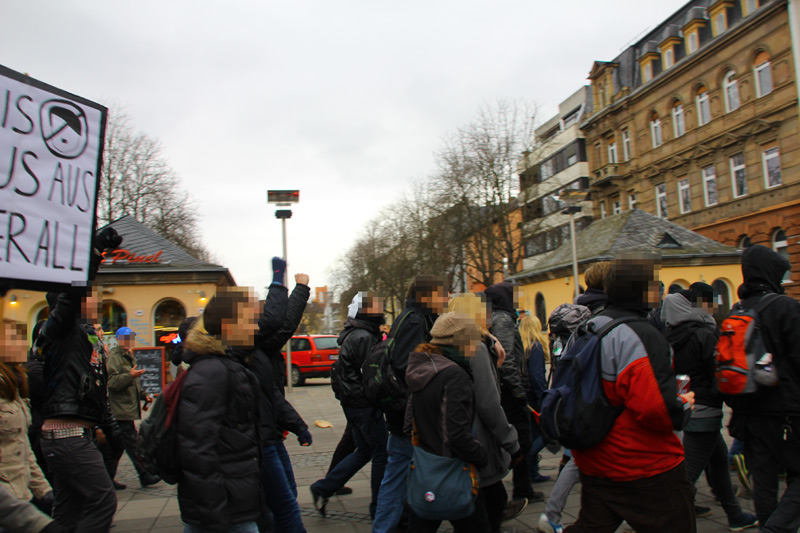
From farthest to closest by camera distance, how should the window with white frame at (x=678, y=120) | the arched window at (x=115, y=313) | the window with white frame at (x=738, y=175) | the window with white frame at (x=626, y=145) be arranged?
the window with white frame at (x=626, y=145), the window with white frame at (x=678, y=120), the window with white frame at (x=738, y=175), the arched window at (x=115, y=313)

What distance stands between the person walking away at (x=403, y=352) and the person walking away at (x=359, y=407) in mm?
740

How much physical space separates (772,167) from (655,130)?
9657 millimetres

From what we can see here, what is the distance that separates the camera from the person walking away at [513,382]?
17.8 ft

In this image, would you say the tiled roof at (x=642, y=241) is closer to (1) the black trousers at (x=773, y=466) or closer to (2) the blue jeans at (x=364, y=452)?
(2) the blue jeans at (x=364, y=452)

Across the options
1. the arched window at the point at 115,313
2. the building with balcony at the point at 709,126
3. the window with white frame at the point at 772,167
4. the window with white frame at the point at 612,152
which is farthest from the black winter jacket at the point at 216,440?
the window with white frame at the point at 612,152

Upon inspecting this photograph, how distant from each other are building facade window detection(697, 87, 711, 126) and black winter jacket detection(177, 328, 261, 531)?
3463 centimetres

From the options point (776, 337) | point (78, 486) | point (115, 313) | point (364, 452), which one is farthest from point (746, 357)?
point (115, 313)

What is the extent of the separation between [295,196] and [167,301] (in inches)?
410

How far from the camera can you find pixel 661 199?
36.7 m

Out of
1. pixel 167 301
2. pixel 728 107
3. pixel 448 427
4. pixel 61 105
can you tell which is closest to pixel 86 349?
pixel 61 105

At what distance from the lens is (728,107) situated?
30.8 m

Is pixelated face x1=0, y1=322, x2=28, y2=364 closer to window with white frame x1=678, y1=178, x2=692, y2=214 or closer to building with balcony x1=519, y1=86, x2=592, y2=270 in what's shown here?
building with balcony x1=519, y1=86, x2=592, y2=270

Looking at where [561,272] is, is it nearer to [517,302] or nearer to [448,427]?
[517,302]

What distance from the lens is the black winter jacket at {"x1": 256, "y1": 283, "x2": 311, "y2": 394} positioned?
3.99 m
